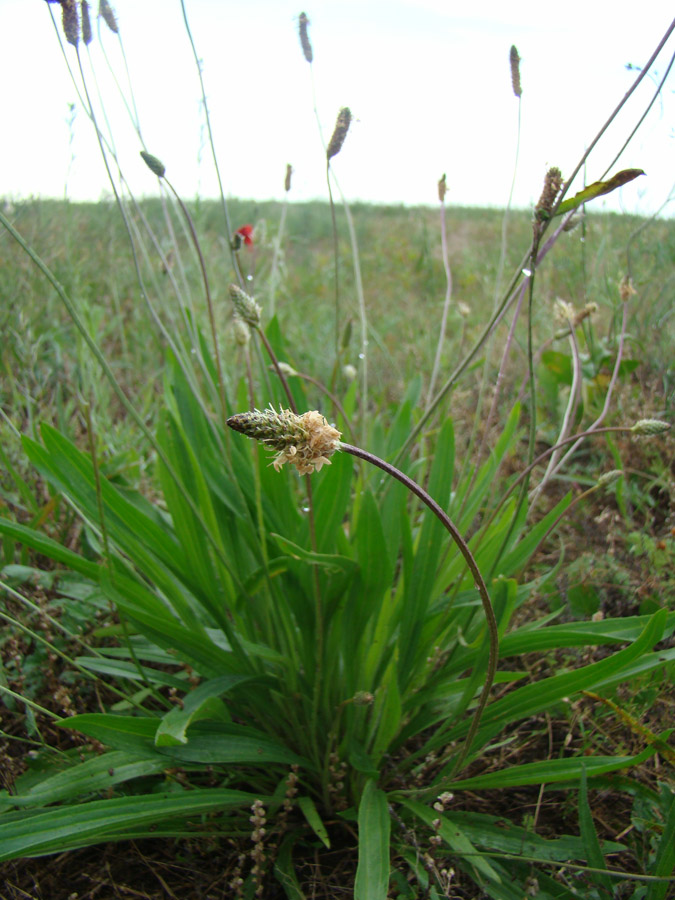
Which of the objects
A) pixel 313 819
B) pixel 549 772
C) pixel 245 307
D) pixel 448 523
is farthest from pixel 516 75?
pixel 313 819

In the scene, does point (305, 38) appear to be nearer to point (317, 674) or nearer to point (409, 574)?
point (409, 574)

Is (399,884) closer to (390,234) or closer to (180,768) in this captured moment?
(180,768)

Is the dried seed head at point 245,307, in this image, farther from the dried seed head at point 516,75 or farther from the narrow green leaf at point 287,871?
the narrow green leaf at point 287,871

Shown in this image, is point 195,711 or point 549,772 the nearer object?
point 195,711

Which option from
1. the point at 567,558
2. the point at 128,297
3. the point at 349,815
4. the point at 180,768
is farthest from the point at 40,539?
the point at 128,297

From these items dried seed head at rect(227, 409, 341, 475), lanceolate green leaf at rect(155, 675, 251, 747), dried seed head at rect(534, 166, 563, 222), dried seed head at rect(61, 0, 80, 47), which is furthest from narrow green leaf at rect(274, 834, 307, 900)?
dried seed head at rect(61, 0, 80, 47)

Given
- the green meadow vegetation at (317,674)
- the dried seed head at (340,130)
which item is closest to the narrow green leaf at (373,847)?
the green meadow vegetation at (317,674)

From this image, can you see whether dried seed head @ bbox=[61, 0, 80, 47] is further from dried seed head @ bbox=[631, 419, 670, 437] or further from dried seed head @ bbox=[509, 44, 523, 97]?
dried seed head @ bbox=[631, 419, 670, 437]
